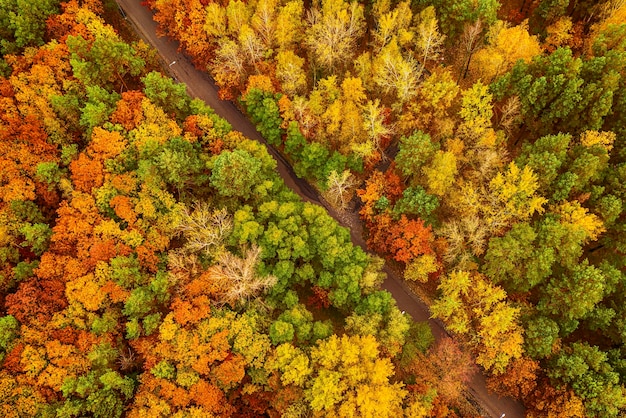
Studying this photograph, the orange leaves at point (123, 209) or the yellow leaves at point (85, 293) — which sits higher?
the orange leaves at point (123, 209)

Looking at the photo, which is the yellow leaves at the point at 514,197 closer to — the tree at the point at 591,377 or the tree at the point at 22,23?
the tree at the point at 591,377

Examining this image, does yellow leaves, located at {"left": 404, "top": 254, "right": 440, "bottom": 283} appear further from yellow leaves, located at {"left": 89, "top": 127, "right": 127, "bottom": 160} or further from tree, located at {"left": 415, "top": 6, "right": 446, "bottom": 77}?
yellow leaves, located at {"left": 89, "top": 127, "right": 127, "bottom": 160}

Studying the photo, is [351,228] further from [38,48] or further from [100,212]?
[38,48]

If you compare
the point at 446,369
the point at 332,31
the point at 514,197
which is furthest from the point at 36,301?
the point at 514,197

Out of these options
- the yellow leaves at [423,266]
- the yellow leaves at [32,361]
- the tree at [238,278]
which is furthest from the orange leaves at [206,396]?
the yellow leaves at [423,266]

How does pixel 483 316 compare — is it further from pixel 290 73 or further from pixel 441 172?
pixel 290 73

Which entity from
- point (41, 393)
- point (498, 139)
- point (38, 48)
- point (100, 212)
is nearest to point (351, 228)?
point (498, 139)
